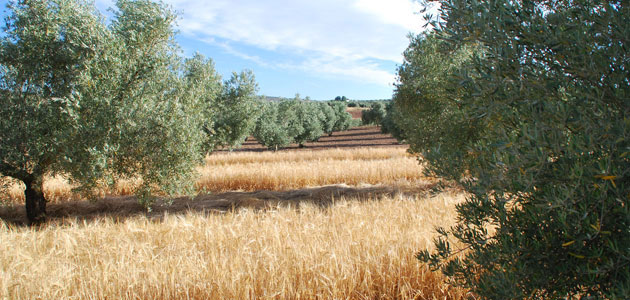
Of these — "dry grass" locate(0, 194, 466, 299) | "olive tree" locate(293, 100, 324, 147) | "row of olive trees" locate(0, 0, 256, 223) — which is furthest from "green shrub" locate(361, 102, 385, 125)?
"dry grass" locate(0, 194, 466, 299)

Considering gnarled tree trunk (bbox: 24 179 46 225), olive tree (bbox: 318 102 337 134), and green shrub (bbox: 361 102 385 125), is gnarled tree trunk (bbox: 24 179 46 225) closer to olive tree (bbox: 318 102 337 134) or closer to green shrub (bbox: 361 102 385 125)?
olive tree (bbox: 318 102 337 134)

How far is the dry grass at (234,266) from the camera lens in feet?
14.0

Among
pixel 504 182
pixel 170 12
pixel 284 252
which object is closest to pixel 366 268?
pixel 284 252

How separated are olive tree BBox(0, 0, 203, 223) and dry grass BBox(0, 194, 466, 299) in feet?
9.77

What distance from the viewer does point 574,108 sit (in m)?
1.99

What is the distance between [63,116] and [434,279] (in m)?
9.09

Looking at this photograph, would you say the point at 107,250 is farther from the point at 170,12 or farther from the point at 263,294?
the point at 170,12

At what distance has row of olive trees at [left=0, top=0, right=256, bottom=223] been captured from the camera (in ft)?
28.6

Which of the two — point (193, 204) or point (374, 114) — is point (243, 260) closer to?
point (193, 204)

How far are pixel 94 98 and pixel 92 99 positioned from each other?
0.61ft

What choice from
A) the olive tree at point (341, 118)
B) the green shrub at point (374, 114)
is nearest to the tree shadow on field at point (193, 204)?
the green shrub at point (374, 114)

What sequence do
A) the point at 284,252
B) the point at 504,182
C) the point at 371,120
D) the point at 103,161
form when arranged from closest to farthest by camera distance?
1. the point at 504,182
2. the point at 284,252
3. the point at 103,161
4. the point at 371,120

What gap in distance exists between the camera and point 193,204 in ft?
47.1

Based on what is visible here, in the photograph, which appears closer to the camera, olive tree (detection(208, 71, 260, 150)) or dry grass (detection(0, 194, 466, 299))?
dry grass (detection(0, 194, 466, 299))
